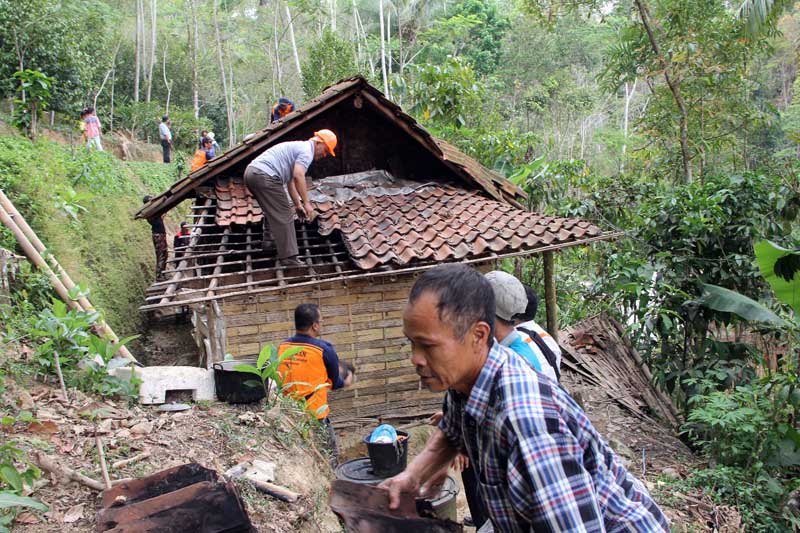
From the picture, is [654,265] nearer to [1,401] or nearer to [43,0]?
[1,401]

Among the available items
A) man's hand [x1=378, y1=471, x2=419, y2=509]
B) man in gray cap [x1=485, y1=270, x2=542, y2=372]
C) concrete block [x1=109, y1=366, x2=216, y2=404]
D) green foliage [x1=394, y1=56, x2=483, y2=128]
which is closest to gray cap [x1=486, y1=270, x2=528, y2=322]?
man in gray cap [x1=485, y1=270, x2=542, y2=372]

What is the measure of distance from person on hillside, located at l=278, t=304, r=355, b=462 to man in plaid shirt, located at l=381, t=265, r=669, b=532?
3095 mm

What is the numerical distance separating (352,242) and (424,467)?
5145 millimetres

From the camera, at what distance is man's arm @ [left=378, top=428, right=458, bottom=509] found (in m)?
2.13

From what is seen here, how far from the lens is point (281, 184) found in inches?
267

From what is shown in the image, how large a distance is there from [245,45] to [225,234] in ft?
101

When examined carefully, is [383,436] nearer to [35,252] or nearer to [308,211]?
[308,211]

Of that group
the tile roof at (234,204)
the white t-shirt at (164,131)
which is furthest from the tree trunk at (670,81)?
the white t-shirt at (164,131)

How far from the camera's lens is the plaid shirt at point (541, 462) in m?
1.44

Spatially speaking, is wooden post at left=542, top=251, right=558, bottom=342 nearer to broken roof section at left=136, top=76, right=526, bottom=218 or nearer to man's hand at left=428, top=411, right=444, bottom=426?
broken roof section at left=136, top=76, right=526, bottom=218

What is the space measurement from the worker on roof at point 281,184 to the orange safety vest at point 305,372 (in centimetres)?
227

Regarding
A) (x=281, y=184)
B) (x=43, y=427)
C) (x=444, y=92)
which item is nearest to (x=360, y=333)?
(x=281, y=184)

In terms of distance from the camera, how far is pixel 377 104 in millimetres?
8484

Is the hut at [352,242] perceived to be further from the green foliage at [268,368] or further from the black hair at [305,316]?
the green foliage at [268,368]
